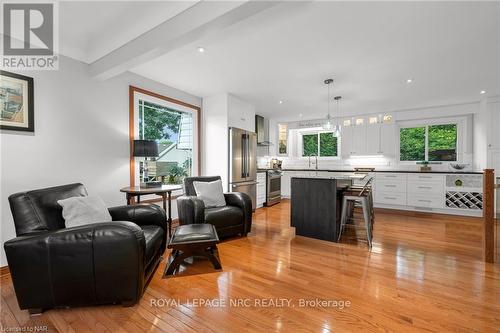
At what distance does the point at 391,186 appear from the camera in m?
5.35

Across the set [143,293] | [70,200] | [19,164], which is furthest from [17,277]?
[19,164]

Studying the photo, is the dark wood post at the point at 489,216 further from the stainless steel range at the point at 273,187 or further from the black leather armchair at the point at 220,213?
the stainless steel range at the point at 273,187

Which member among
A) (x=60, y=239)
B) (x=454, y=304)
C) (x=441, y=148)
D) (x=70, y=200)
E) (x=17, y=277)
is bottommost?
(x=454, y=304)

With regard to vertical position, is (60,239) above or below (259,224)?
above

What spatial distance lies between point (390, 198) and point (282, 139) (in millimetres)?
3357

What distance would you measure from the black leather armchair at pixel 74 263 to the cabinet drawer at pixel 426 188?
561cm

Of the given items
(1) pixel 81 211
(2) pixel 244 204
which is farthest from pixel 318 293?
(1) pixel 81 211

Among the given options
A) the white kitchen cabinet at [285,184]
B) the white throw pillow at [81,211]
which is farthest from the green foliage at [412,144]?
the white throw pillow at [81,211]

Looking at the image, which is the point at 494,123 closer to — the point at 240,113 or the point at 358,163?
the point at 358,163

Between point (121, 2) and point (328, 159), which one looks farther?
point (328, 159)

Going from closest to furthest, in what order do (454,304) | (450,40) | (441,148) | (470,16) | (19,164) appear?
1. (454,304)
2. (470,16)
3. (19,164)
4. (450,40)
5. (441,148)

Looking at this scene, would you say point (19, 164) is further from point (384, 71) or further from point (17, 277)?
point (384, 71)

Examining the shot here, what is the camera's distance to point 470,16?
216 cm

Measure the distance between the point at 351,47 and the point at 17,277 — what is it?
3.79 metres
